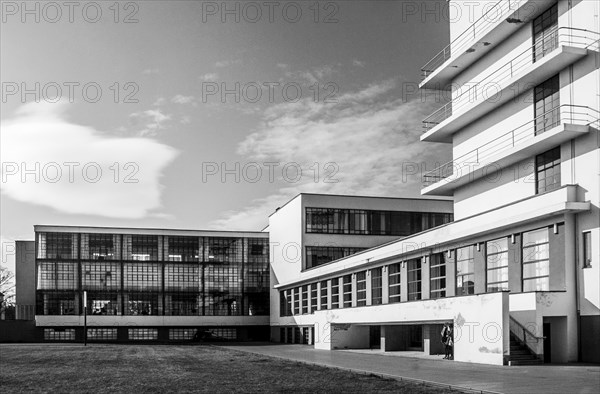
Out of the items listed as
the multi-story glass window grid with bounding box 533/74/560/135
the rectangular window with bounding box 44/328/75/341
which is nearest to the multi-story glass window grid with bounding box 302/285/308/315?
the rectangular window with bounding box 44/328/75/341

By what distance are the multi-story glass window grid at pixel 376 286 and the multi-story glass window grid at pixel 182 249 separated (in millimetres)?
40501

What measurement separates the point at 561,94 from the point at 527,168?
14.7 ft

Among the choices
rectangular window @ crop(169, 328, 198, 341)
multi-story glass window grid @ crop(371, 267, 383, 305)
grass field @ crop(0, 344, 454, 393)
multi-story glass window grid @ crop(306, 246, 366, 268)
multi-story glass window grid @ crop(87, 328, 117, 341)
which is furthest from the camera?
rectangular window @ crop(169, 328, 198, 341)

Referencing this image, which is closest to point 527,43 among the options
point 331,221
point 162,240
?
point 331,221

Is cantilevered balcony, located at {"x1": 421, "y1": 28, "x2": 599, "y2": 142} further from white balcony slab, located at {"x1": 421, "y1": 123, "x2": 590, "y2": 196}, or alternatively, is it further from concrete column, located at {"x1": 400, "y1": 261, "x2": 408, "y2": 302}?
concrete column, located at {"x1": 400, "y1": 261, "x2": 408, "y2": 302}

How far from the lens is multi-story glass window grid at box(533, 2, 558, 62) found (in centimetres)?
3503

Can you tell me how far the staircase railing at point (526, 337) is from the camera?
30.3m

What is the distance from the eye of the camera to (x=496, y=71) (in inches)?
1566

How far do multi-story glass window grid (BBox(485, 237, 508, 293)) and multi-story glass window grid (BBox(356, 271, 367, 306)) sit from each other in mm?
17058

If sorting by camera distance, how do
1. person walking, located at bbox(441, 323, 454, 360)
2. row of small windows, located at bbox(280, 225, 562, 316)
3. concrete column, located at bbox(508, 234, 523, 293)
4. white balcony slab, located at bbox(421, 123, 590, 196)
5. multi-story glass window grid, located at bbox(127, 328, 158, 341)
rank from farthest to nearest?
1. multi-story glass window grid, located at bbox(127, 328, 158, 341)
2. person walking, located at bbox(441, 323, 454, 360)
3. concrete column, located at bbox(508, 234, 523, 293)
4. row of small windows, located at bbox(280, 225, 562, 316)
5. white balcony slab, located at bbox(421, 123, 590, 196)

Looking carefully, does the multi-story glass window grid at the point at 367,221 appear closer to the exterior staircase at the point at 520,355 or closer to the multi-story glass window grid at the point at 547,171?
the multi-story glass window grid at the point at 547,171

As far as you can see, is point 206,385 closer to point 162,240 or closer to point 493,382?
point 493,382

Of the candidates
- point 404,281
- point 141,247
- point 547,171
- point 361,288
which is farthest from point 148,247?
point 547,171

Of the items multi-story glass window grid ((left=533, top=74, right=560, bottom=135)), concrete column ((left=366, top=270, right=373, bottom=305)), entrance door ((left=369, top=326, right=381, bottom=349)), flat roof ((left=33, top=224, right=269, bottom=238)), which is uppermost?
multi-story glass window grid ((left=533, top=74, right=560, bottom=135))
